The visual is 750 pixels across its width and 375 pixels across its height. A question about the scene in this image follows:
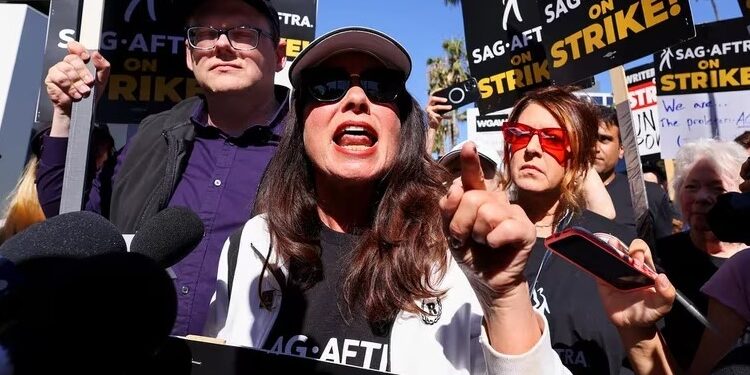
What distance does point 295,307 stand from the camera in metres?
1.67

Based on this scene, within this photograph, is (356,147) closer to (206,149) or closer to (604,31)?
(206,149)

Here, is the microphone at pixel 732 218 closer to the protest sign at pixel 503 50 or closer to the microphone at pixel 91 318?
the microphone at pixel 91 318

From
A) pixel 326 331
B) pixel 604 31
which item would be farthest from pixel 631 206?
pixel 326 331

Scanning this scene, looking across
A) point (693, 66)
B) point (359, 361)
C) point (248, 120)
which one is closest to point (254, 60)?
point (248, 120)

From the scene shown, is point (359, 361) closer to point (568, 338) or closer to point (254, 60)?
point (568, 338)

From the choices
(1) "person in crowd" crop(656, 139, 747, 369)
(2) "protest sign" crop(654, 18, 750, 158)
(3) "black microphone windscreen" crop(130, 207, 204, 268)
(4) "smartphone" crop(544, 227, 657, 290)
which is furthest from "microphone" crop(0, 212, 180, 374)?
(2) "protest sign" crop(654, 18, 750, 158)

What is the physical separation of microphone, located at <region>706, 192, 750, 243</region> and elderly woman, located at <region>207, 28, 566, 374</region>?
1.92 feet

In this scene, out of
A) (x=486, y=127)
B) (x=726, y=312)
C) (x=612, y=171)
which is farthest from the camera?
(x=486, y=127)

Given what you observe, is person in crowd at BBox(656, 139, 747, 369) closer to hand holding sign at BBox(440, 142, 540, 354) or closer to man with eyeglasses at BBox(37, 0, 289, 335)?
hand holding sign at BBox(440, 142, 540, 354)

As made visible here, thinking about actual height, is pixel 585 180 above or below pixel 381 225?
above

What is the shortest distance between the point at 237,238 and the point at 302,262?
252 millimetres

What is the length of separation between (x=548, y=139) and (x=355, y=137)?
102 centimetres

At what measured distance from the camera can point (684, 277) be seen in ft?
9.34

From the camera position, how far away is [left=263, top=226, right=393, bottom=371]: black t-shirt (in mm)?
1563
